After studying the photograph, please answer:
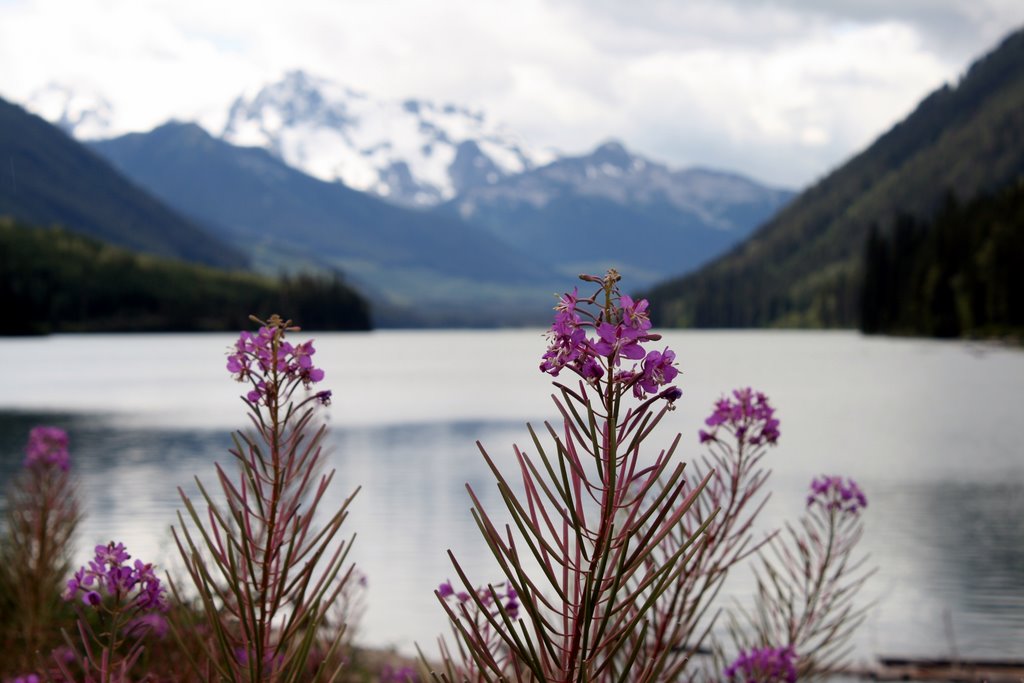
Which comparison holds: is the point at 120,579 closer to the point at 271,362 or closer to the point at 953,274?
the point at 271,362

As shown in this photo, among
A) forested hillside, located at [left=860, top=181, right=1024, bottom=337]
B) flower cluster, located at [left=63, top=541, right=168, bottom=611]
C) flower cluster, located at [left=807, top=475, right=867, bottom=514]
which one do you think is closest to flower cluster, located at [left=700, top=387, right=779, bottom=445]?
flower cluster, located at [left=807, top=475, right=867, bottom=514]

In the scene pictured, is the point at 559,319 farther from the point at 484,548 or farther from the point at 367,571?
the point at 484,548

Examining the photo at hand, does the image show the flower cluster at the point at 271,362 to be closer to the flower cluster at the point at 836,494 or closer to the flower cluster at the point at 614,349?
the flower cluster at the point at 614,349

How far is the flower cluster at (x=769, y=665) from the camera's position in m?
6.69

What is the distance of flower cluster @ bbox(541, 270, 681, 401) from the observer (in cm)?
246

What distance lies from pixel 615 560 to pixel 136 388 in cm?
8818

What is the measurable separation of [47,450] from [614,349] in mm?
8240

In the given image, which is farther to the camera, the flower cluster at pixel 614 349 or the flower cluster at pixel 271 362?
the flower cluster at pixel 271 362

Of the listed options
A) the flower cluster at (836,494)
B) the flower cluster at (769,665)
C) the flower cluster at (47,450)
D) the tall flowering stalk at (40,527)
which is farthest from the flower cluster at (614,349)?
the flower cluster at (47,450)

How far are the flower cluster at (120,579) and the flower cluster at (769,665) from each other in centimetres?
397

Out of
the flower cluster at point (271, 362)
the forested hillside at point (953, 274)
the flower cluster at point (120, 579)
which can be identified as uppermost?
the forested hillside at point (953, 274)

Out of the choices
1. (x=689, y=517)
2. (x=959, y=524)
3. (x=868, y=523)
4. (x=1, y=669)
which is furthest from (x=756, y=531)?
(x=689, y=517)

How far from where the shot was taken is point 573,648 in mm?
2695

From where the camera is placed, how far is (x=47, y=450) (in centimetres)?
941
